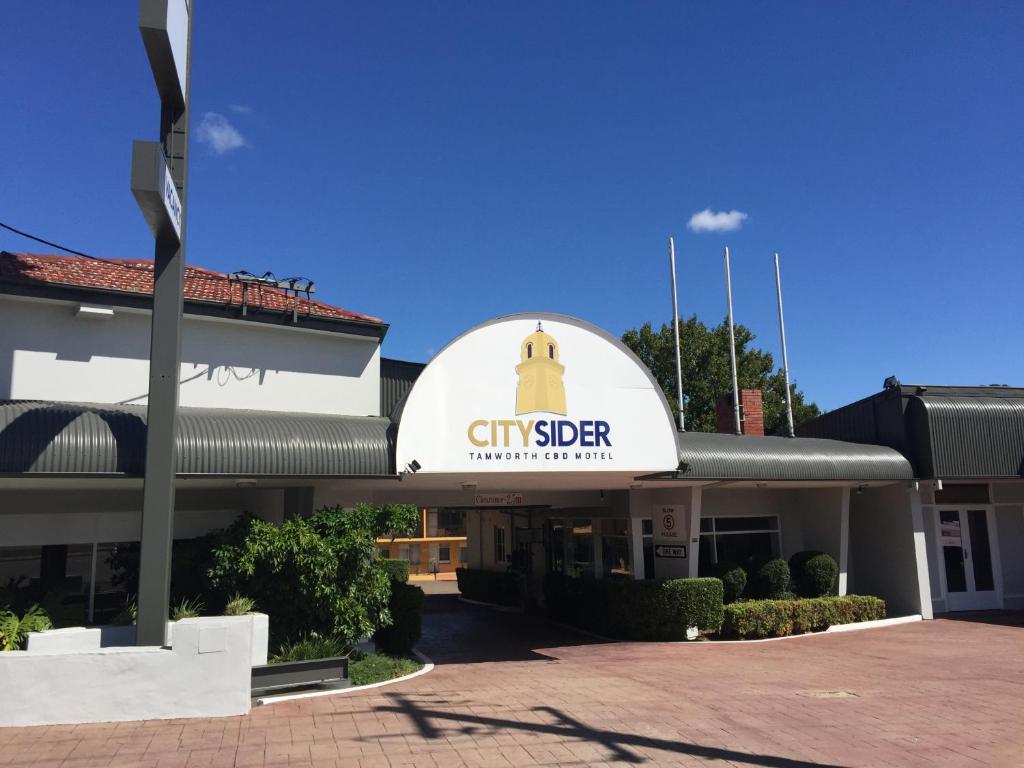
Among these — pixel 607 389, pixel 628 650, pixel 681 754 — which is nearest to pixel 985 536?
pixel 628 650

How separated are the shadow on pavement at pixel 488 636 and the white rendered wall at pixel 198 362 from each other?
5.14m

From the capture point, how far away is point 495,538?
25.6 meters

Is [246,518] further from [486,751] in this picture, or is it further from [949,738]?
[949,738]

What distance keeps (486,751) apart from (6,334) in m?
10.7

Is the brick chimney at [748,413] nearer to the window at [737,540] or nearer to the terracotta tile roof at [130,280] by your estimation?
the window at [737,540]

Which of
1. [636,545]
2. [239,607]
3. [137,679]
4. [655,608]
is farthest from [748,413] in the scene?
[137,679]

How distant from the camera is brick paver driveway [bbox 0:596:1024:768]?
7.90 m

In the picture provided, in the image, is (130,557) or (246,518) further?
(130,557)

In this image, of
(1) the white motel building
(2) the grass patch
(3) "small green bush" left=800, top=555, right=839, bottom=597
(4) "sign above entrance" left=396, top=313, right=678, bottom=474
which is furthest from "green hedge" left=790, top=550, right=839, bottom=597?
(2) the grass patch

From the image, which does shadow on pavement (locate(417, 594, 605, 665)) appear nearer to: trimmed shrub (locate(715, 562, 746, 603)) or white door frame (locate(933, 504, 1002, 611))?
trimmed shrub (locate(715, 562, 746, 603))

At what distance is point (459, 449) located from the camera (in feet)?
42.5

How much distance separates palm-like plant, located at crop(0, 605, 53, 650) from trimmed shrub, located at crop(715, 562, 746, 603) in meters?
13.0

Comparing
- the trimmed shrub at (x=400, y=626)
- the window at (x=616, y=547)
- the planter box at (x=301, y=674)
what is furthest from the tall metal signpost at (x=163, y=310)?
the window at (x=616, y=547)

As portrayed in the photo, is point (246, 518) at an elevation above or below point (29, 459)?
below
